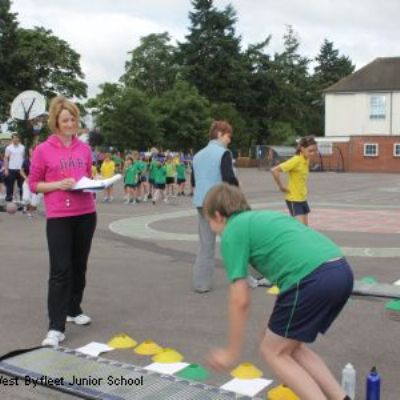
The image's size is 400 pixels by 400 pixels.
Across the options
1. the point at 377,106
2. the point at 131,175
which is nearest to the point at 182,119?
the point at 377,106

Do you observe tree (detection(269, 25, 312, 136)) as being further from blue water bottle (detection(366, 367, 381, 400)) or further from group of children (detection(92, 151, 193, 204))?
blue water bottle (detection(366, 367, 381, 400))

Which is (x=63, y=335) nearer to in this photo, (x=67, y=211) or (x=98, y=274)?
(x=67, y=211)

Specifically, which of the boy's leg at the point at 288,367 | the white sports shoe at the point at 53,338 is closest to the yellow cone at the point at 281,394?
the boy's leg at the point at 288,367

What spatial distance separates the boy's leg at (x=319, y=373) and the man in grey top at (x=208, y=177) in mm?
3983

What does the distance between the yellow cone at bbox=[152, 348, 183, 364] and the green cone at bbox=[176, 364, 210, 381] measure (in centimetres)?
24

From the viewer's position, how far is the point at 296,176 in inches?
380

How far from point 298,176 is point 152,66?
71.3m

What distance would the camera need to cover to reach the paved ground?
18.5 ft

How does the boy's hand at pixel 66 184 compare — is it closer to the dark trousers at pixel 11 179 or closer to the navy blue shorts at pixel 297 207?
the navy blue shorts at pixel 297 207

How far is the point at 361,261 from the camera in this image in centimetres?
1023

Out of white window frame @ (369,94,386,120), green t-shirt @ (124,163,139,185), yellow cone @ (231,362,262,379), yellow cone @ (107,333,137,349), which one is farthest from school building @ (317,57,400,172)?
yellow cone @ (231,362,262,379)

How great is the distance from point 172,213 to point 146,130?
35.8 meters

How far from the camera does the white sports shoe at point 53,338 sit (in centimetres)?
568

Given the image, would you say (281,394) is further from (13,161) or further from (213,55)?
(213,55)
